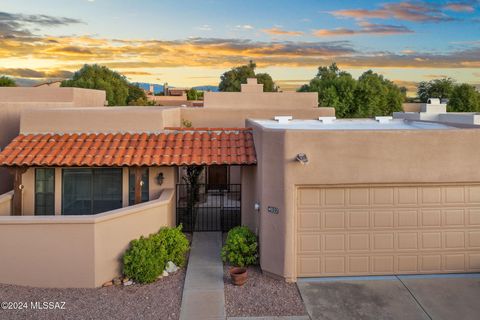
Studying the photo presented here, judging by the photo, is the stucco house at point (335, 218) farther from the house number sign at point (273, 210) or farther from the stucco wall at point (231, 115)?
the stucco wall at point (231, 115)

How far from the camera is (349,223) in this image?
35.9 ft

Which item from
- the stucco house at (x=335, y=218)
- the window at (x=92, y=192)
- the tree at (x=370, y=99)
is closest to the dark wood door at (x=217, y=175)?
the window at (x=92, y=192)

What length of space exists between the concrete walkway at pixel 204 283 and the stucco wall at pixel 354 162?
5.47 ft

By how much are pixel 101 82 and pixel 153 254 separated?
197 feet

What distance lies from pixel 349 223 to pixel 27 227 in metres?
8.28

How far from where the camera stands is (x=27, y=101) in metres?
25.6

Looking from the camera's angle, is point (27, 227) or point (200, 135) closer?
point (27, 227)

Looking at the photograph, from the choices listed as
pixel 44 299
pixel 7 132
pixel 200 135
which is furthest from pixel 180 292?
pixel 7 132

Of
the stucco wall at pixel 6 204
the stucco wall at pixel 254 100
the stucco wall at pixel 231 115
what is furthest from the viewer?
the stucco wall at pixel 254 100

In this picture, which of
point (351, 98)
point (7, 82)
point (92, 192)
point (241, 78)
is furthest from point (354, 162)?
point (241, 78)

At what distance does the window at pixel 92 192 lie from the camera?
47.6 ft

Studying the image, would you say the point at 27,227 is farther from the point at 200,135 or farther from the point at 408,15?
the point at 408,15

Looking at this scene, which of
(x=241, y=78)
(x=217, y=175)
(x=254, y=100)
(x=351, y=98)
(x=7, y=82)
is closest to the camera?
(x=217, y=175)

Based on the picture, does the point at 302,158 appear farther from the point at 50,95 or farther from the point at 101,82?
the point at 101,82
